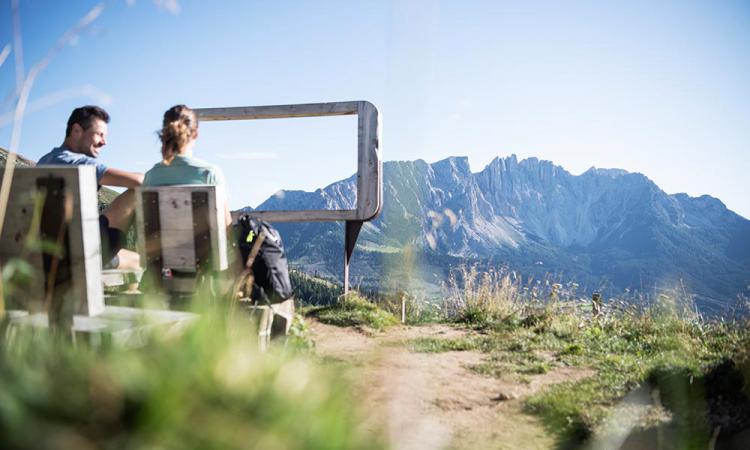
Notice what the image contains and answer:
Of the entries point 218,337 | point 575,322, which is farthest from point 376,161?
point 218,337

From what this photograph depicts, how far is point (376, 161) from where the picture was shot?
5918 mm

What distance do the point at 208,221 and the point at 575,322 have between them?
6230mm

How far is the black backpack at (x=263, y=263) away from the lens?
3.22 metres

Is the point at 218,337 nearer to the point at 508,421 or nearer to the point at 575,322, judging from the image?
the point at 508,421

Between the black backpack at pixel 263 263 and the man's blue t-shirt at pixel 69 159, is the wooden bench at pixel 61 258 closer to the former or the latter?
the black backpack at pixel 263 263

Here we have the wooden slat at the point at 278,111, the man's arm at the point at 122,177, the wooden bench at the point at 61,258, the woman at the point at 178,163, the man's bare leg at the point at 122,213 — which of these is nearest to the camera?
the wooden bench at the point at 61,258

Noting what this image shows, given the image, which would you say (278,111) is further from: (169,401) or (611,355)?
(169,401)

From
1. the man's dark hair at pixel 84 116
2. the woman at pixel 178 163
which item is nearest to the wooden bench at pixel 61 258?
the woman at pixel 178 163

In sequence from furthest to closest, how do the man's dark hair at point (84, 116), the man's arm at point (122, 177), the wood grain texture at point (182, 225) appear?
the man's dark hair at point (84, 116), the man's arm at point (122, 177), the wood grain texture at point (182, 225)

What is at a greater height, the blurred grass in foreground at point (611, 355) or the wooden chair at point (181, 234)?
the wooden chair at point (181, 234)

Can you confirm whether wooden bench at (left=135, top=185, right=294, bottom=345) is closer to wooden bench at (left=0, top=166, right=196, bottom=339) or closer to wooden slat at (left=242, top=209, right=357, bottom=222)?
wooden bench at (left=0, top=166, right=196, bottom=339)

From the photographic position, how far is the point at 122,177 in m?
3.84

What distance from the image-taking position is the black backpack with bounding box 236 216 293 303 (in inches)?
127

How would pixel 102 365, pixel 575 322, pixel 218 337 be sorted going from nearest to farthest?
pixel 102 365, pixel 218 337, pixel 575 322
